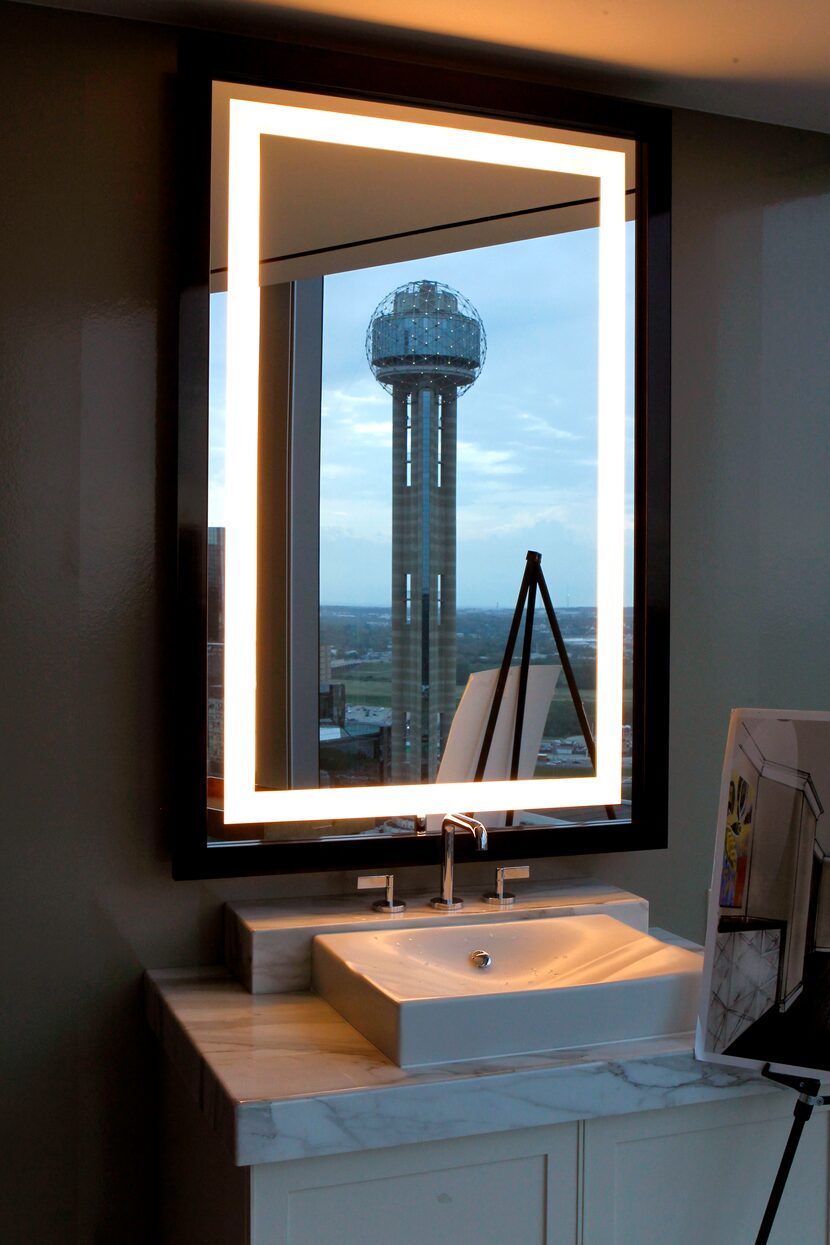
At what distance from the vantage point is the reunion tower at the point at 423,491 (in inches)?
85.4

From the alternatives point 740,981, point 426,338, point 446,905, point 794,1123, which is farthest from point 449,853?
point 426,338

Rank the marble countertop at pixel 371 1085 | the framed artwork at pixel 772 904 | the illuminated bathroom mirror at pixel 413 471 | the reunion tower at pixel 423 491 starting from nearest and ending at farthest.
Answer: the marble countertop at pixel 371 1085 → the framed artwork at pixel 772 904 → the illuminated bathroom mirror at pixel 413 471 → the reunion tower at pixel 423 491

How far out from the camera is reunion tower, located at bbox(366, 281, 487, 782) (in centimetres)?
217

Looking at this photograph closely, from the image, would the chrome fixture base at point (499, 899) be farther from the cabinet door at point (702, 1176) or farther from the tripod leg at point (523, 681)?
the cabinet door at point (702, 1176)

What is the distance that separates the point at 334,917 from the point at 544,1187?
23.1 inches

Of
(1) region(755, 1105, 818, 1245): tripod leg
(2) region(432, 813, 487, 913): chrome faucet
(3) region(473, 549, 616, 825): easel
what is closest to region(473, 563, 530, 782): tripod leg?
(3) region(473, 549, 616, 825): easel

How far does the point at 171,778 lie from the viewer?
2080 millimetres

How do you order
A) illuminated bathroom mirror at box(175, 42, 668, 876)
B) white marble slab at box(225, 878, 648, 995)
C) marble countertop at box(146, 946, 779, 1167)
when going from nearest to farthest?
marble countertop at box(146, 946, 779, 1167) → white marble slab at box(225, 878, 648, 995) → illuminated bathroom mirror at box(175, 42, 668, 876)

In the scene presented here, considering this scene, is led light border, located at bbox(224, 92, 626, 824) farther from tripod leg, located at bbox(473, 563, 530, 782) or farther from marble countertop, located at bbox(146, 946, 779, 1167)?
marble countertop, located at bbox(146, 946, 779, 1167)

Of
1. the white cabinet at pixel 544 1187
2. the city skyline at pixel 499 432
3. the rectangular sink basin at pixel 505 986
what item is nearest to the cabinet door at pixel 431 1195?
the white cabinet at pixel 544 1187

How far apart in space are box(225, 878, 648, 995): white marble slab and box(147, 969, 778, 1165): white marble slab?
13cm

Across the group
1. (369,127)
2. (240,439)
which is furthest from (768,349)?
(240,439)

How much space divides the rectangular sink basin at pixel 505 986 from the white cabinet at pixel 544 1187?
127mm

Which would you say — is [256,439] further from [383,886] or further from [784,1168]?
[784,1168]
